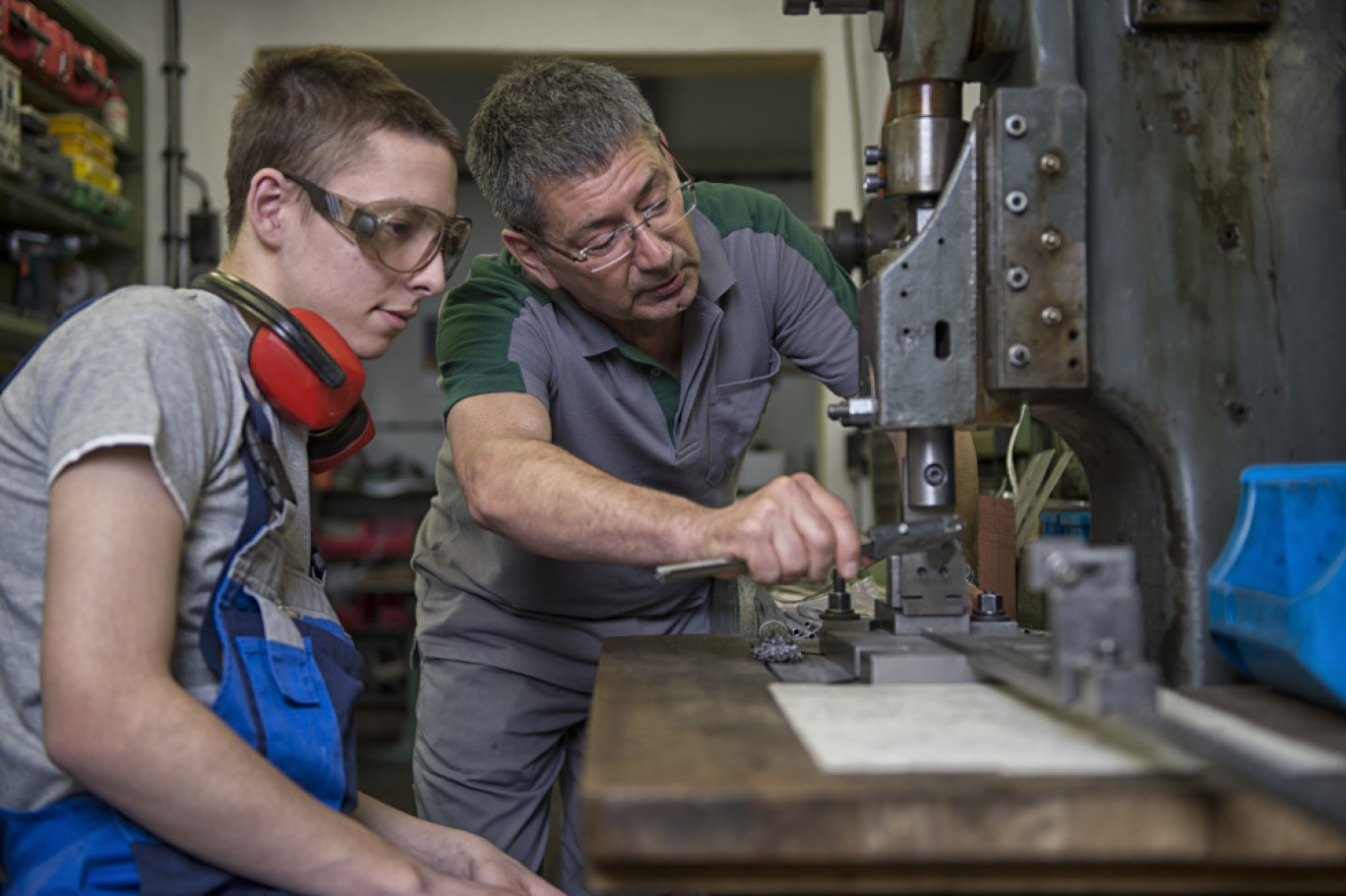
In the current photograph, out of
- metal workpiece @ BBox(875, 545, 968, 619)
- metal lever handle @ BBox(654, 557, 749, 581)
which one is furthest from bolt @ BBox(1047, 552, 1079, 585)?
metal workpiece @ BBox(875, 545, 968, 619)

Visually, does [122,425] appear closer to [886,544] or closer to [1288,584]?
[886,544]

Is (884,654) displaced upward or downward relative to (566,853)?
upward

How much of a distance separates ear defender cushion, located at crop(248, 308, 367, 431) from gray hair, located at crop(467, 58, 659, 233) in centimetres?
54

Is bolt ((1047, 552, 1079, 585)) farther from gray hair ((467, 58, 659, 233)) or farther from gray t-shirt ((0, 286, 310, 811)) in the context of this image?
gray hair ((467, 58, 659, 233))

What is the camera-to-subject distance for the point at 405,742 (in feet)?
15.8

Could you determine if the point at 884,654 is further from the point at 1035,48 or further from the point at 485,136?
the point at 485,136

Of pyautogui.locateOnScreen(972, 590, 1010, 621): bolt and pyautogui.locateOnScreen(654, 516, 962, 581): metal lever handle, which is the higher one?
pyautogui.locateOnScreen(654, 516, 962, 581): metal lever handle

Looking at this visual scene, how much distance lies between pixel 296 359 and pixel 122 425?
23 cm

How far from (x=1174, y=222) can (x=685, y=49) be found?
2.97 meters

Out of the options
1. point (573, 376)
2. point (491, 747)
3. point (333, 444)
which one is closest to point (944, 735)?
point (333, 444)

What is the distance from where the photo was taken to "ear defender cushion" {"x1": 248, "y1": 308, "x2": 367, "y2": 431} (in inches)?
43.0

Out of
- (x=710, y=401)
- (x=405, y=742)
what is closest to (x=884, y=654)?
(x=710, y=401)

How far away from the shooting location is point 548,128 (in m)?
1.61

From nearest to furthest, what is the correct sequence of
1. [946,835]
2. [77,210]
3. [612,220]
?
[946,835], [612,220], [77,210]
